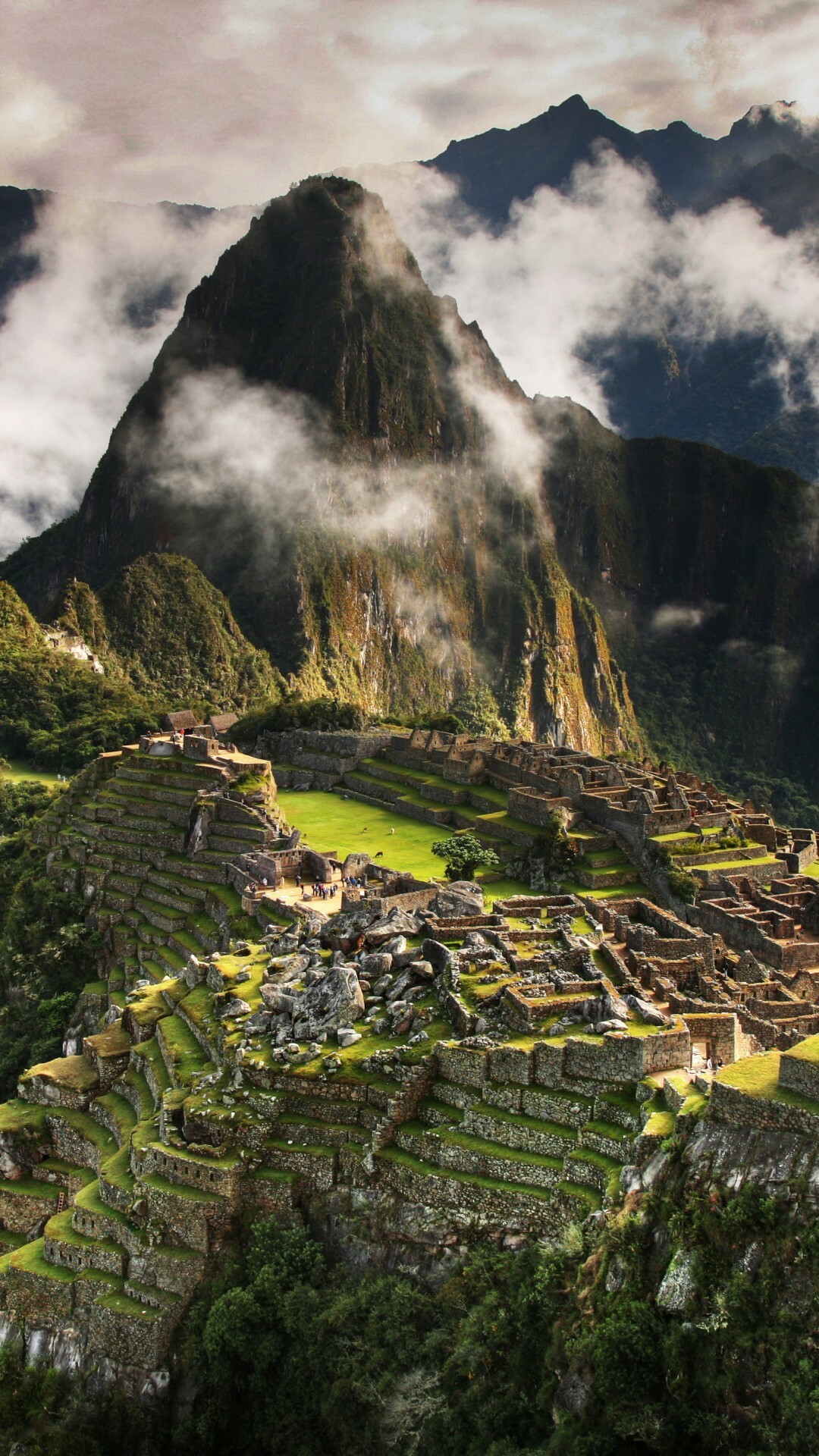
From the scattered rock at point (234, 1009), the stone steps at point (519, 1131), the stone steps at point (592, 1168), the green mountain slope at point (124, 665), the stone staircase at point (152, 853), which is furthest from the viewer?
the green mountain slope at point (124, 665)

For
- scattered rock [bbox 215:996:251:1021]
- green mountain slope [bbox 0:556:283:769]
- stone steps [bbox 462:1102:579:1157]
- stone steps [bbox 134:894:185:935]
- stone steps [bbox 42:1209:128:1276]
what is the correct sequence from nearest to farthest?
1. stone steps [bbox 462:1102:579:1157]
2. stone steps [bbox 42:1209:128:1276]
3. scattered rock [bbox 215:996:251:1021]
4. stone steps [bbox 134:894:185:935]
5. green mountain slope [bbox 0:556:283:769]

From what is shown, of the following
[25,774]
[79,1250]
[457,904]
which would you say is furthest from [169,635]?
[79,1250]

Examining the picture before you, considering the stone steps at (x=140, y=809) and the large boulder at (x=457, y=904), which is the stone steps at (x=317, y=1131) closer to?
the large boulder at (x=457, y=904)

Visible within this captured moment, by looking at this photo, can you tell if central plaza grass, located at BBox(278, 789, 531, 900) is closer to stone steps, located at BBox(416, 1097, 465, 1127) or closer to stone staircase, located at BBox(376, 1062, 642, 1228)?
stone steps, located at BBox(416, 1097, 465, 1127)

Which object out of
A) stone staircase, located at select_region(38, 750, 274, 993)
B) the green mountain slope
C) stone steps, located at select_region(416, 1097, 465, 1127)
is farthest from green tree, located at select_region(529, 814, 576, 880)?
the green mountain slope

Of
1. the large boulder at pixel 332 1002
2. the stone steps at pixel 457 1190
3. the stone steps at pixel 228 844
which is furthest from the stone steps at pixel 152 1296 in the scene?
the stone steps at pixel 228 844

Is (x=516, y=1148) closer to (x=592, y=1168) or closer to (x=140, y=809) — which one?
(x=592, y=1168)

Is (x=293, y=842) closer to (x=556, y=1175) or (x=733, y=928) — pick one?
(x=733, y=928)
